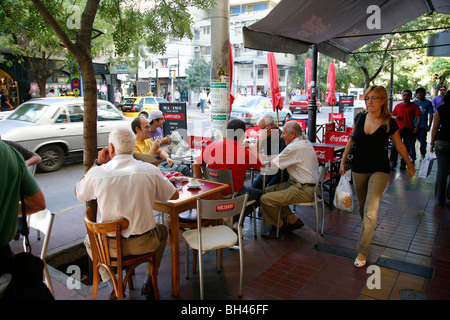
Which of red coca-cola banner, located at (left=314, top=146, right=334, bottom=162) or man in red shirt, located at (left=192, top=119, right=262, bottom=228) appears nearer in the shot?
man in red shirt, located at (left=192, top=119, right=262, bottom=228)

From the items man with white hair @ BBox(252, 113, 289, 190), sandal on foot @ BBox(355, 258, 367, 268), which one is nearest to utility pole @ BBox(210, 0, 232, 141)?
man with white hair @ BBox(252, 113, 289, 190)

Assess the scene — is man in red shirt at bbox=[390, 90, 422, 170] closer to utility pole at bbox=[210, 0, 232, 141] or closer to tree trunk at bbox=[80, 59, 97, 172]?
utility pole at bbox=[210, 0, 232, 141]

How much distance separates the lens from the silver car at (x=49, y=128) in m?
8.48

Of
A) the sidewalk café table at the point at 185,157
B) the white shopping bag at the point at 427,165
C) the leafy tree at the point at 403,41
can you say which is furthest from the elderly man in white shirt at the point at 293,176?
the leafy tree at the point at 403,41

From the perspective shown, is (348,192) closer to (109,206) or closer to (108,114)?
(109,206)

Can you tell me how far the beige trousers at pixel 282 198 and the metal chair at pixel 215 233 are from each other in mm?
1257

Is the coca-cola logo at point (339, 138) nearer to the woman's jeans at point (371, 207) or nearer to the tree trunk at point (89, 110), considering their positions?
the woman's jeans at point (371, 207)

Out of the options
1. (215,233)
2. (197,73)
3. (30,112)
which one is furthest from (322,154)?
(197,73)

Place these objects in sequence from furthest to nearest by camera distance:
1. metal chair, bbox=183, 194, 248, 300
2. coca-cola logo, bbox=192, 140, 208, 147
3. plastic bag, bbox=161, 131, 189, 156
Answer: coca-cola logo, bbox=192, 140, 208, 147
plastic bag, bbox=161, 131, 189, 156
metal chair, bbox=183, 194, 248, 300

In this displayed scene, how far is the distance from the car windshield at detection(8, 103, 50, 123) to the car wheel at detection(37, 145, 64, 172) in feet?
2.66

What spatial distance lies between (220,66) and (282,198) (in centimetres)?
309

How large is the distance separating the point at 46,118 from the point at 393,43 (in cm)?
1396

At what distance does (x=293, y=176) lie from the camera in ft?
15.5

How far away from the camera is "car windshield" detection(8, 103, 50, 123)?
351 inches
